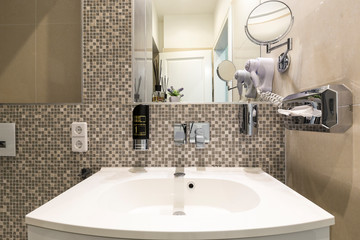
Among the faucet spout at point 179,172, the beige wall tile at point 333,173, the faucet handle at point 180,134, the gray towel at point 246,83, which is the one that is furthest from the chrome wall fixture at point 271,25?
the faucet spout at point 179,172

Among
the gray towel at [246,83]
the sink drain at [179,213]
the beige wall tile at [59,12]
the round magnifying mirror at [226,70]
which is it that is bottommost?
the sink drain at [179,213]

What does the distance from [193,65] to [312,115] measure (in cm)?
56

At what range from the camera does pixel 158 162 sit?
3.24 feet

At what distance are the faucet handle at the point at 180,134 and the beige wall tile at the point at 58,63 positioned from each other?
1.78ft

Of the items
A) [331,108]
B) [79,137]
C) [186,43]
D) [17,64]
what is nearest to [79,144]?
[79,137]

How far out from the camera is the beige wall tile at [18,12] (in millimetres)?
1124

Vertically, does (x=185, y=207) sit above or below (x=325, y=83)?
below

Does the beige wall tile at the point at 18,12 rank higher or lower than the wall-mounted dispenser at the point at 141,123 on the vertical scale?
higher

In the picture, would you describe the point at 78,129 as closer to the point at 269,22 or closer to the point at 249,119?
the point at 249,119

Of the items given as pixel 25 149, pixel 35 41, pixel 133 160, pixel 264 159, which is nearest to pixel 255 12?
pixel 264 159

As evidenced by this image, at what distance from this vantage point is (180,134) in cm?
96

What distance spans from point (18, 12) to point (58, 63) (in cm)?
34

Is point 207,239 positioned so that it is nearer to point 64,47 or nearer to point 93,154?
point 93,154

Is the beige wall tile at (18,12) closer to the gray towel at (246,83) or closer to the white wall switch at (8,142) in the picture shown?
the white wall switch at (8,142)
